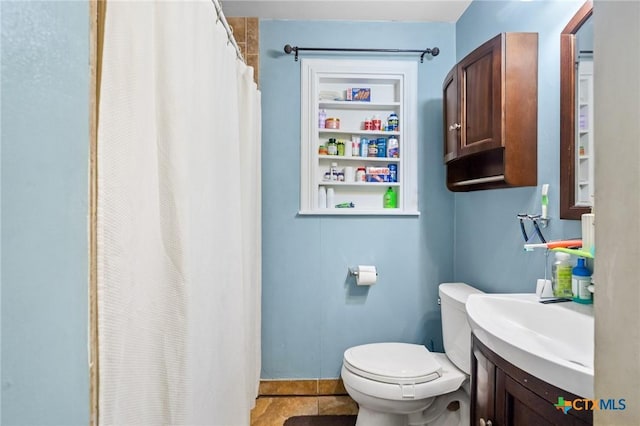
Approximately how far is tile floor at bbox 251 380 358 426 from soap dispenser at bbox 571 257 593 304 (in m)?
1.42

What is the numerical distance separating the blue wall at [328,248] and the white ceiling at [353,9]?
2.0 inches

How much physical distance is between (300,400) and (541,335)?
1.49 metres

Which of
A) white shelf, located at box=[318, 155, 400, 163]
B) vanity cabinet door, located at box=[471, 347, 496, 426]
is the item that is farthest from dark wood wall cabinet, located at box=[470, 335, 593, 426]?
white shelf, located at box=[318, 155, 400, 163]

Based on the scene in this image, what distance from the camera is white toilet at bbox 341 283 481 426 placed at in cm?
156

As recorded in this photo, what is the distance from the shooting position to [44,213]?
0.50 metres

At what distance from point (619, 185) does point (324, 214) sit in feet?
5.89

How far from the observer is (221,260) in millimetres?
1142

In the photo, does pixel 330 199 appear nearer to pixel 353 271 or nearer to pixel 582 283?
pixel 353 271

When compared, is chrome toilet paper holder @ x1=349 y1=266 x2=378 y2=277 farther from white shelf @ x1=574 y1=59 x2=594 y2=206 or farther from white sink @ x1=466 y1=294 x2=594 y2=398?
white shelf @ x1=574 y1=59 x2=594 y2=206

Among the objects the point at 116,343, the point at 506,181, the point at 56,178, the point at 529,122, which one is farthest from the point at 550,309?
the point at 56,178

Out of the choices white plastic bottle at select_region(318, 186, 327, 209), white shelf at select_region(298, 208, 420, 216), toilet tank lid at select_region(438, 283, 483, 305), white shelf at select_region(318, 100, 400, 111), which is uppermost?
white shelf at select_region(318, 100, 400, 111)

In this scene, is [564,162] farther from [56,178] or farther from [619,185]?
[56,178]

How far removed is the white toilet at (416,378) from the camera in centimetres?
156

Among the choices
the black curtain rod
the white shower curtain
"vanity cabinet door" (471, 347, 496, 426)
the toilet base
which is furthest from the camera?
the black curtain rod
